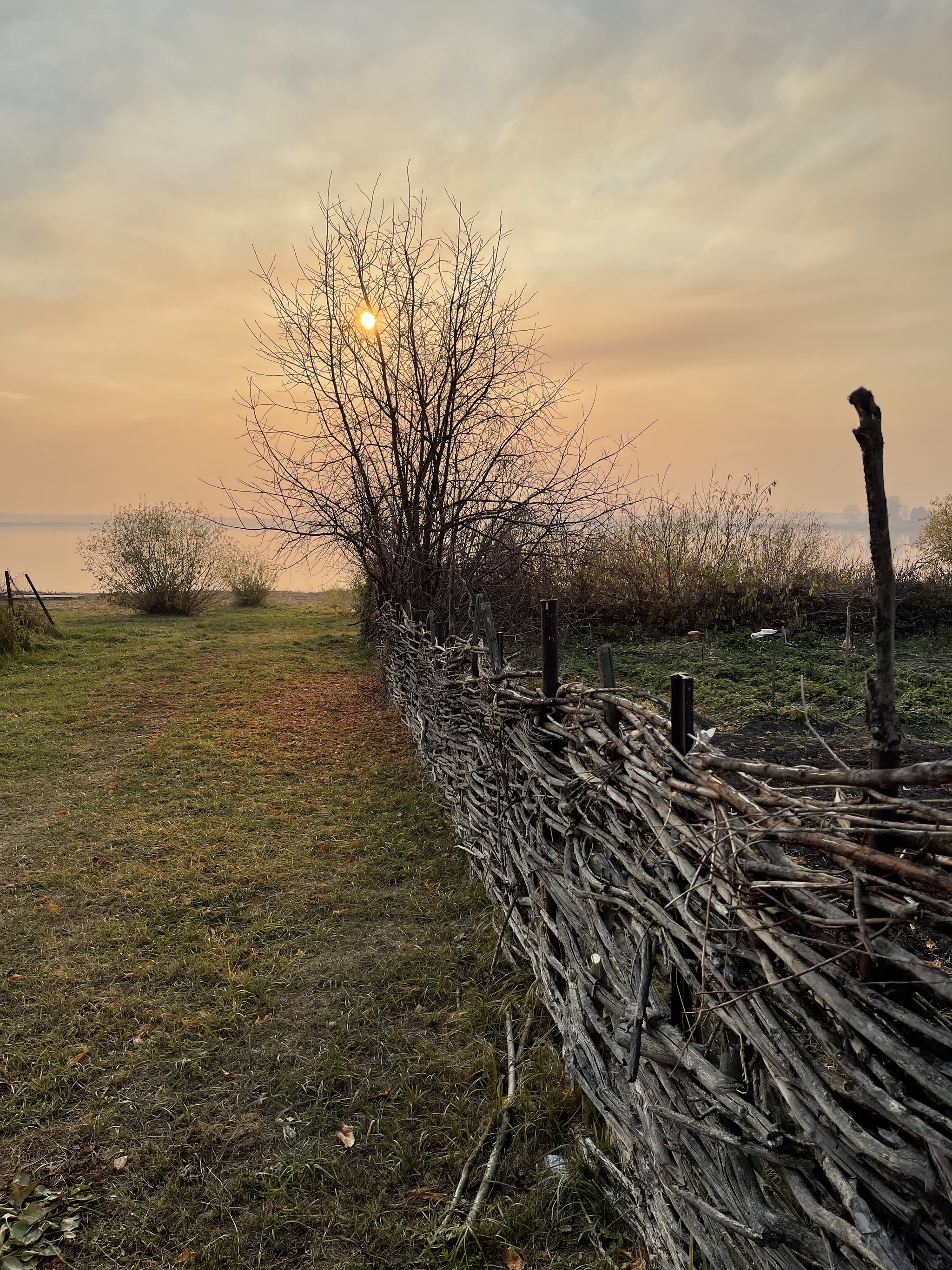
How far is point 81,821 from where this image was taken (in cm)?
504

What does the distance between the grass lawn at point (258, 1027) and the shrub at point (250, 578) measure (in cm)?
1258

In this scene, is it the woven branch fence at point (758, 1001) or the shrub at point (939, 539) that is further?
the shrub at point (939, 539)

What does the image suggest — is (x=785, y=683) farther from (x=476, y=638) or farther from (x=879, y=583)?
(x=879, y=583)

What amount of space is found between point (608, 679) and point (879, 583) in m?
1.28

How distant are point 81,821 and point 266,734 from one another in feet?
7.31

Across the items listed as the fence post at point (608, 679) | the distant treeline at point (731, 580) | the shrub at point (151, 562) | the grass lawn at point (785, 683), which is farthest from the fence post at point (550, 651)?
the shrub at point (151, 562)

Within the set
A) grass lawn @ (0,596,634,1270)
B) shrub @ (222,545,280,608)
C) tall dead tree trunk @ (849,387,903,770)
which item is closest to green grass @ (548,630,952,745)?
grass lawn @ (0,596,634,1270)

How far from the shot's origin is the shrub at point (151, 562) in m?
16.5

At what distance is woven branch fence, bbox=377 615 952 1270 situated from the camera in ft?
3.71

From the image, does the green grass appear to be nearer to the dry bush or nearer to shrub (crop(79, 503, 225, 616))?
the dry bush

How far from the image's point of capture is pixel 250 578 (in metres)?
18.7

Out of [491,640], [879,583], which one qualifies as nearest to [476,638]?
[491,640]

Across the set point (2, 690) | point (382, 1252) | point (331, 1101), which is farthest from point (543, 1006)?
point (2, 690)

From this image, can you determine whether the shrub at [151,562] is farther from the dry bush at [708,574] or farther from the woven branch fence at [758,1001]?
the woven branch fence at [758,1001]
